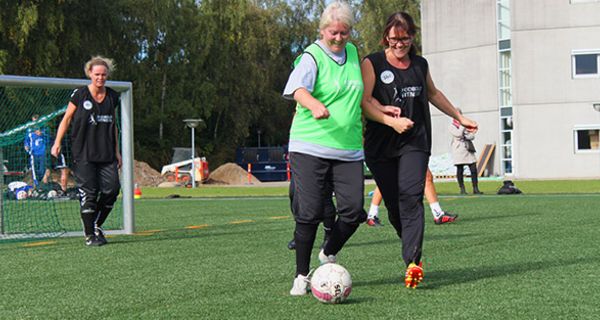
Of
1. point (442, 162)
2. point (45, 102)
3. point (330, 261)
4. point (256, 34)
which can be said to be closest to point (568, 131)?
point (442, 162)

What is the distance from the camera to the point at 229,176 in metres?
44.9

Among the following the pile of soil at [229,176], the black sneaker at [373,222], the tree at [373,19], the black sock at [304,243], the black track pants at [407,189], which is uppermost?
the tree at [373,19]

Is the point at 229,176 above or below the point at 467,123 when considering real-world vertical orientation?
below

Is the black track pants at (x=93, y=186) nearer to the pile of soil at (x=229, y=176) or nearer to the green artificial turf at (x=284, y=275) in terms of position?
the green artificial turf at (x=284, y=275)

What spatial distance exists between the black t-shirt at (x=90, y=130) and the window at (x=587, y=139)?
3296 centimetres

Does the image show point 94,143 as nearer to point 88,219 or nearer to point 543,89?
point 88,219

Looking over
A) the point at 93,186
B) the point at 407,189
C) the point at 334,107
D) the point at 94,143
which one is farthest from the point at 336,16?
the point at 93,186

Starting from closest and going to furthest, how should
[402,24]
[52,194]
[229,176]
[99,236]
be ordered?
[402,24] < [99,236] < [52,194] < [229,176]

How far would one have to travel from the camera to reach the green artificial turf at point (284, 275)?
5.45 metres

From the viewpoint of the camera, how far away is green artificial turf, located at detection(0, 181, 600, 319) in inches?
214

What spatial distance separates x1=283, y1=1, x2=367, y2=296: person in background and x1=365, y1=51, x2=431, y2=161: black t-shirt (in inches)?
14.1

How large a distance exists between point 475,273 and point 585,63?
3541cm

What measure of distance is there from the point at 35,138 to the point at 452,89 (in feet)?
94.4

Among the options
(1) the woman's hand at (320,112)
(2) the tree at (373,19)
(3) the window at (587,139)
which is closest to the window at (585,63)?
(3) the window at (587,139)
